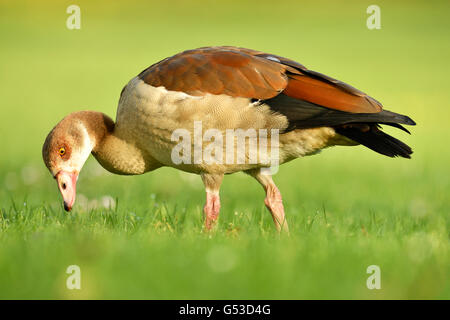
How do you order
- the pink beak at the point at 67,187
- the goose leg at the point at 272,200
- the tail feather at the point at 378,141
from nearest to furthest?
the tail feather at the point at 378,141
the pink beak at the point at 67,187
the goose leg at the point at 272,200

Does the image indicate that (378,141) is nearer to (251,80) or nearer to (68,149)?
(251,80)

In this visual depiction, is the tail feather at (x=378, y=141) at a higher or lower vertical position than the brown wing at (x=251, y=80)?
lower

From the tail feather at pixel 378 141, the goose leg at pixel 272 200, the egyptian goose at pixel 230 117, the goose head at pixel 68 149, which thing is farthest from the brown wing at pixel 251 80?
the goose leg at pixel 272 200

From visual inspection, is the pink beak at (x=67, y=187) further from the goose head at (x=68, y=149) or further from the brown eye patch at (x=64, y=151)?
the brown eye patch at (x=64, y=151)

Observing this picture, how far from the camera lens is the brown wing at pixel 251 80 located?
207 inches

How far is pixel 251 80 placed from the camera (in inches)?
209

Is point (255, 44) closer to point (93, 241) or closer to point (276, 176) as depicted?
point (276, 176)

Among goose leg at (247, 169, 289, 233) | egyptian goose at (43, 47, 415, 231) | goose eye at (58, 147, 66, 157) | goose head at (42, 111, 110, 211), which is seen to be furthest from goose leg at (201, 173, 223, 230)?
goose eye at (58, 147, 66, 157)

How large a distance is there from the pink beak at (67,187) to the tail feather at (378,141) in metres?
2.34

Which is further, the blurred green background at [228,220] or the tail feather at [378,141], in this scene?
the tail feather at [378,141]

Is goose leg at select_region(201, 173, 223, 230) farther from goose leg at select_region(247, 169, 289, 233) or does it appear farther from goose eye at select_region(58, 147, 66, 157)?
goose eye at select_region(58, 147, 66, 157)

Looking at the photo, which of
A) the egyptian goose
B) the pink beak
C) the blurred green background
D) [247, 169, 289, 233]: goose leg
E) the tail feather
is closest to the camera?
the blurred green background

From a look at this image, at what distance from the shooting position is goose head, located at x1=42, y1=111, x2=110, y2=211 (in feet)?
18.5

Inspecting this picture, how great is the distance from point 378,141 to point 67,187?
2668 mm
